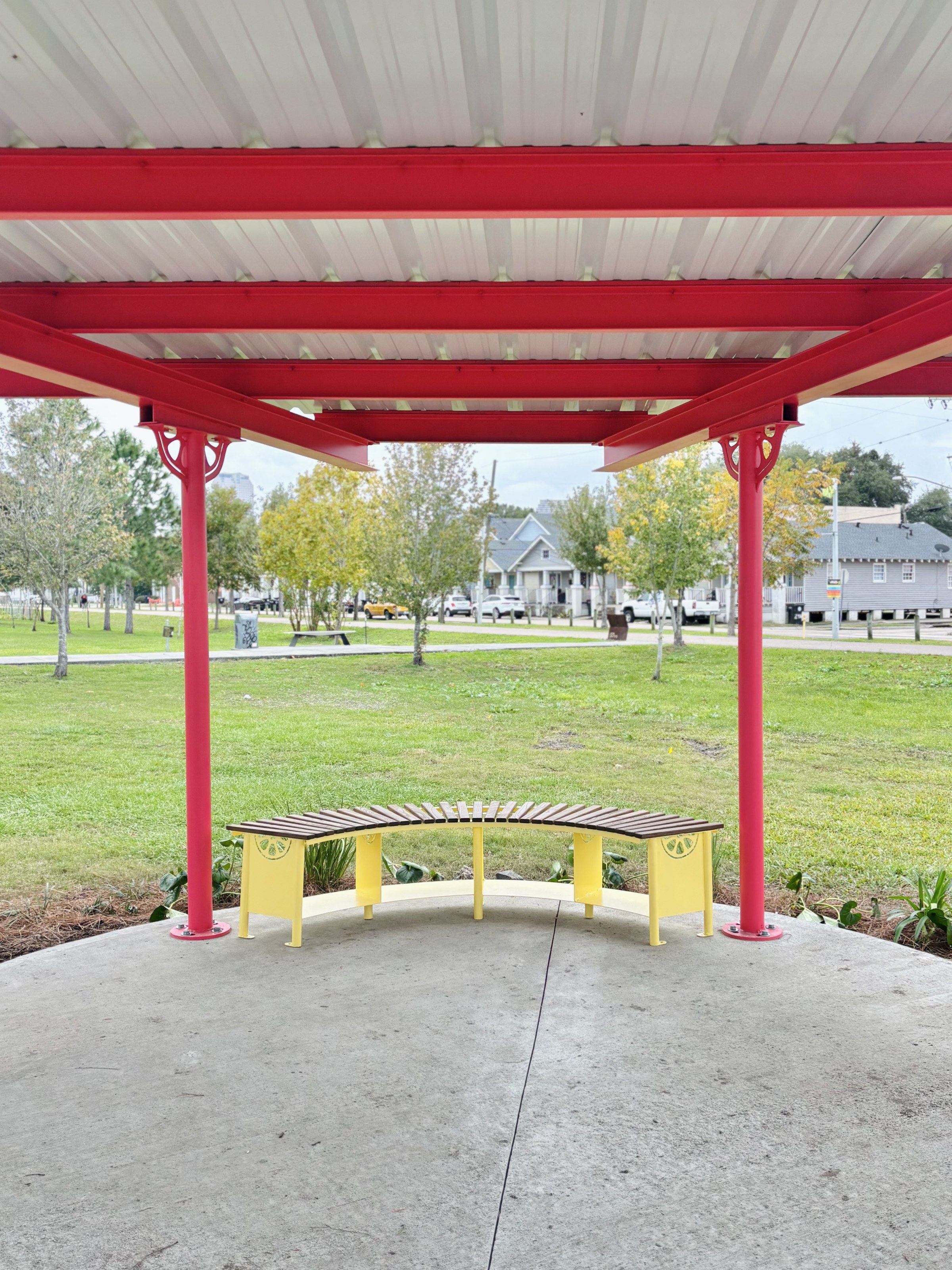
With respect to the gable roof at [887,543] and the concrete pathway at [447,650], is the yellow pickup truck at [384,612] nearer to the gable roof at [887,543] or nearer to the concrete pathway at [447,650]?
the concrete pathway at [447,650]

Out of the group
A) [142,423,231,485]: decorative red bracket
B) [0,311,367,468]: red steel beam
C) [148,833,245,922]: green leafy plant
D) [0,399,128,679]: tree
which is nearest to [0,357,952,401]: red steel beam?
[0,311,367,468]: red steel beam

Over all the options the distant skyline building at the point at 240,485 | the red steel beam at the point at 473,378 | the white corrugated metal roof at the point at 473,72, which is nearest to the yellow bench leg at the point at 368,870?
the red steel beam at the point at 473,378

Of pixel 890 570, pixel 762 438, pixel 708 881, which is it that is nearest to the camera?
pixel 762 438

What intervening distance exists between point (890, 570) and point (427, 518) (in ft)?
79.2

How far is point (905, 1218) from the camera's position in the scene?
288cm

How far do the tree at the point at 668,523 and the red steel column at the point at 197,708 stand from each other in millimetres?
11359

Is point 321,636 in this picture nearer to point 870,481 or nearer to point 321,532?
point 321,532

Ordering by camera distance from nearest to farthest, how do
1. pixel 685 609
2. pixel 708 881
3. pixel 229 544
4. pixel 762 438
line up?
pixel 762 438 → pixel 708 881 → pixel 229 544 → pixel 685 609

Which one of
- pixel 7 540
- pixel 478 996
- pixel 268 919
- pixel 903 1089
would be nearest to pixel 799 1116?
pixel 903 1089

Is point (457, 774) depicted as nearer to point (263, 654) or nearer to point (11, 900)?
point (11, 900)

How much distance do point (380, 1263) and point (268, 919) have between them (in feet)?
11.1

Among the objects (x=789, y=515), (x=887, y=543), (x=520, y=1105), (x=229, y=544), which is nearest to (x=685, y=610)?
(x=887, y=543)

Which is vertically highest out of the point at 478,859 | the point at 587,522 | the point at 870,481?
the point at 870,481

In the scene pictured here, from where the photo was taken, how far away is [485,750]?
15.0 m
